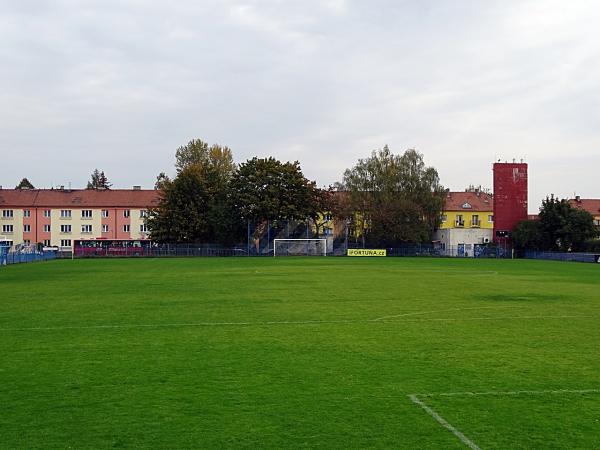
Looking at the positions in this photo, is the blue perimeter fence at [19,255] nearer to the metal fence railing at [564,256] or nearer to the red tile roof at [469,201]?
the metal fence railing at [564,256]

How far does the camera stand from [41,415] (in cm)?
802

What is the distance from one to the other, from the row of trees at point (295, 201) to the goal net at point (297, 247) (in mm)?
→ 3172

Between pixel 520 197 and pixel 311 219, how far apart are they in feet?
92.5

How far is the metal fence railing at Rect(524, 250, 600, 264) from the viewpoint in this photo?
72.0 metres

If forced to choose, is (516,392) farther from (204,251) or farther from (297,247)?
(204,251)

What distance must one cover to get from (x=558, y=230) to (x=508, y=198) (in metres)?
8.17

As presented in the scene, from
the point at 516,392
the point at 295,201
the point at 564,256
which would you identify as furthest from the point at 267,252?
the point at 516,392

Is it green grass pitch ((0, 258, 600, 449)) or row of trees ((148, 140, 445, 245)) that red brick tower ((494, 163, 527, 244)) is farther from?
green grass pitch ((0, 258, 600, 449))

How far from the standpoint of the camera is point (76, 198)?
110 meters

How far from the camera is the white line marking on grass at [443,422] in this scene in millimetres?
7008

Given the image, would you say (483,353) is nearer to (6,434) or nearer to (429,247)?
(6,434)

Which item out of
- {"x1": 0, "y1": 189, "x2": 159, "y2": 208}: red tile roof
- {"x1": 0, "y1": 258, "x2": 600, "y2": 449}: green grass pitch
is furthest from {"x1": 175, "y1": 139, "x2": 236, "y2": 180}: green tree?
{"x1": 0, "y1": 258, "x2": 600, "y2": 449}: green grass pitch

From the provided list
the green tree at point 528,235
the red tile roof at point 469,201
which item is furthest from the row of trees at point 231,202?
the red tile roof at point 469,201

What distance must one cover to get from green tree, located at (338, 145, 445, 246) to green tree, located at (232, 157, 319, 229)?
32.9 ft
